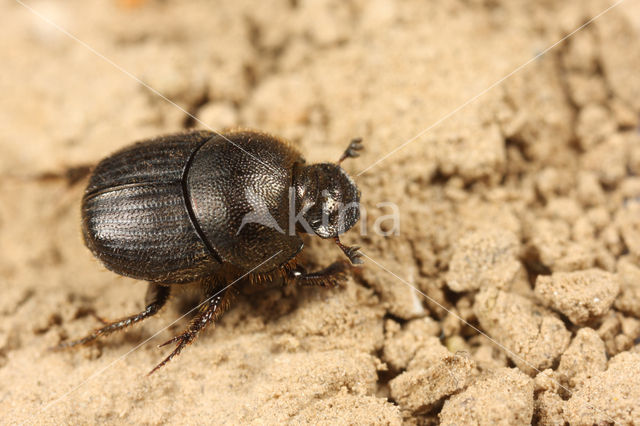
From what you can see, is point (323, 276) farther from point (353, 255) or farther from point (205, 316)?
point (205, 316)

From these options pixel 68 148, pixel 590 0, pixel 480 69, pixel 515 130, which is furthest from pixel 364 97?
pixel 68 148

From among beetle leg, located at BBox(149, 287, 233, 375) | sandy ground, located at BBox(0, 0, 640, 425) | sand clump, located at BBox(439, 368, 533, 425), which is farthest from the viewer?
beetle leg, located at BBox(149, 287, 233, 375)

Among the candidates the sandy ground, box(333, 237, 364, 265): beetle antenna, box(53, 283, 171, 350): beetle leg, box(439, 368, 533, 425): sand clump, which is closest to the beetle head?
box(333, 237, 364, 265): beetle antenna

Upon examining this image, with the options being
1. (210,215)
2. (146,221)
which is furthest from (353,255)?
(146,221)

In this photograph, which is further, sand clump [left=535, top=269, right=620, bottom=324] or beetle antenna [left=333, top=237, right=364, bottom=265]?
beetle antenna [left=333, top=237, right=364, bottom=265]

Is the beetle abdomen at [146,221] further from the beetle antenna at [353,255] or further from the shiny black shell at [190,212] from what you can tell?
the beetle antenna at [353,255]

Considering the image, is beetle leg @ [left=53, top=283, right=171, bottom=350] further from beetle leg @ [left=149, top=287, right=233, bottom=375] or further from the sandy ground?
beetle leg @ [left=149, top=287, right=233, bottom=375]
